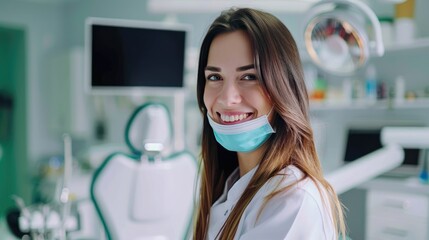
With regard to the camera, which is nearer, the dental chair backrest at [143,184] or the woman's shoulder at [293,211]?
the woman's shoulder at [293,211]

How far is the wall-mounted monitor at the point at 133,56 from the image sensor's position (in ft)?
6.15

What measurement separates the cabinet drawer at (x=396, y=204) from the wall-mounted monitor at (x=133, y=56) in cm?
96

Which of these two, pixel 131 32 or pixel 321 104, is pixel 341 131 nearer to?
pixel 321 104

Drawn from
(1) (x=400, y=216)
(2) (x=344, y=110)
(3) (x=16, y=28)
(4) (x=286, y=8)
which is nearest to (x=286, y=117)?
(4) (x=286, y=8)

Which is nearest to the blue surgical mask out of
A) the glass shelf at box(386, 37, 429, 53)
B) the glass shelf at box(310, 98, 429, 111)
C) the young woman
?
the young woman

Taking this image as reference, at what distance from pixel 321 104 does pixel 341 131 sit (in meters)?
0.18

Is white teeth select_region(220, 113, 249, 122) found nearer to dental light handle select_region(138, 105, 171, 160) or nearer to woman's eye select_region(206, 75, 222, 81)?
woman's eye select_region(206, 75, 222, 81)

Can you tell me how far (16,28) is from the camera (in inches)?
172

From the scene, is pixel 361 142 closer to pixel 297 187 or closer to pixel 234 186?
pixel 234 186

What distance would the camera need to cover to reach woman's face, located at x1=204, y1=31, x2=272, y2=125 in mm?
900

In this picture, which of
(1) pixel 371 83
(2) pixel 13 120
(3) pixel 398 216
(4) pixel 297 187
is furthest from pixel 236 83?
(2) pixel 13 120

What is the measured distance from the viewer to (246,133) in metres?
0.93

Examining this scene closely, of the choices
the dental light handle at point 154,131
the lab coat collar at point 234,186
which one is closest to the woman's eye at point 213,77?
the lab coat collar at point 234,186

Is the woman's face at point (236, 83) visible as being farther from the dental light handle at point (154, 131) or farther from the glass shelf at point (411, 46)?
the glass shelf at point (411, 46)
